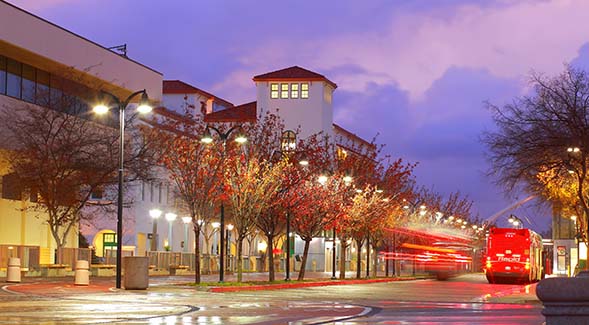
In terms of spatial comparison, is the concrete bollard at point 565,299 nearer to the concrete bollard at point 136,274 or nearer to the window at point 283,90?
the concrete bollard at point 136,274

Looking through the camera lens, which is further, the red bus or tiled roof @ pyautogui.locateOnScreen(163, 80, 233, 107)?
tiled roof @ pyautogui.locateOnScreen(163, 80, 233, 107)

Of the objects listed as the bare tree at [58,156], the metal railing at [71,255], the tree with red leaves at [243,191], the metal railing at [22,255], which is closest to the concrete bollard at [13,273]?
the tree with red leaves at [243,191]

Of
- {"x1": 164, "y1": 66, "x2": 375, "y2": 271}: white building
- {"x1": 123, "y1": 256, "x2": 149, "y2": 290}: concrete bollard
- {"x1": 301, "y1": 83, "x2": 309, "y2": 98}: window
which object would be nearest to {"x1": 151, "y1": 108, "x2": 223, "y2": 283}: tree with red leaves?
{"x1": 123, "y1": 256, "x2": 149, "y2": 290}: concrete bollard

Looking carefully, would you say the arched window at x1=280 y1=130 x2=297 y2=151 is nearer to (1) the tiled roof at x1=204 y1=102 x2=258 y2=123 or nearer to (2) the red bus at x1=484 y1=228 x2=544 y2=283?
(1) the tiled roof at x1=204 y1=102 x2=258 y2=123

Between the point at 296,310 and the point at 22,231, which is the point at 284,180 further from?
the point at 296,310

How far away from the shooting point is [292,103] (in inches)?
4744

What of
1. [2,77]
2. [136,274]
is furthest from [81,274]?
[2,77]

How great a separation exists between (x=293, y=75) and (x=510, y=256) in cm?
5785

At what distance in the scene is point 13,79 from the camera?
2427 inches

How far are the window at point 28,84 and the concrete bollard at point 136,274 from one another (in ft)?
85.1

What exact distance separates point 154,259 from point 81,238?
56.7ft

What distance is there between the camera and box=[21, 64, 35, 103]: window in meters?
62.7

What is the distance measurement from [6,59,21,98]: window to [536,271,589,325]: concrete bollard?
53.3m

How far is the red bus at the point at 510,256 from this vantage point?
218 ft
